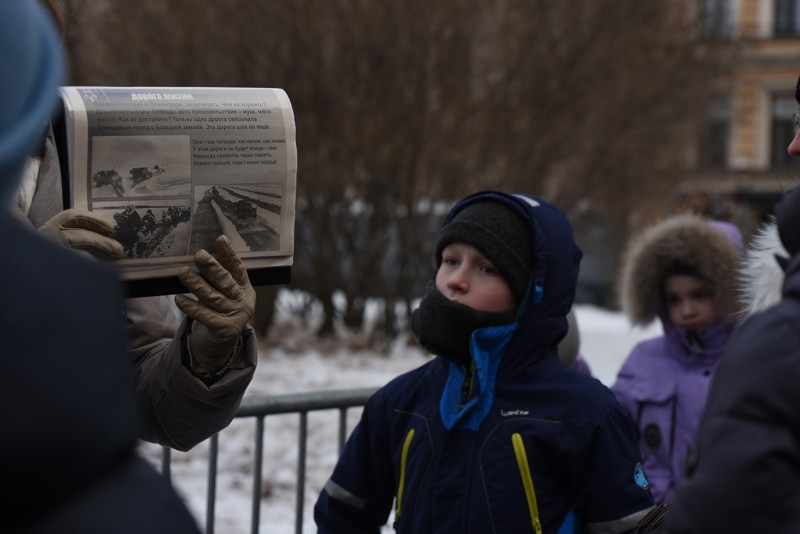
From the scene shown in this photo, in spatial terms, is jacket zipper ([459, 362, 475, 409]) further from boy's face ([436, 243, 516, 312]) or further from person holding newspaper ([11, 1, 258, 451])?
person holding newspaper ([11, 1, 258, 451])

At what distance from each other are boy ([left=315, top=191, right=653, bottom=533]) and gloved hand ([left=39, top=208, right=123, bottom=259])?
3.26ft

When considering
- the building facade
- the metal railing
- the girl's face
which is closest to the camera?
the metal railing

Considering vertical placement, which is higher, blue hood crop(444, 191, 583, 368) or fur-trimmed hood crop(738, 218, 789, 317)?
fur-trimmed hood crop(738, 218, 789, 317)

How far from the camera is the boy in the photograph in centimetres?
240

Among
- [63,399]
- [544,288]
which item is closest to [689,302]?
[544,288]

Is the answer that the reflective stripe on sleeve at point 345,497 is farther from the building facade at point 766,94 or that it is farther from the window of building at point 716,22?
the building facade at point 766,94

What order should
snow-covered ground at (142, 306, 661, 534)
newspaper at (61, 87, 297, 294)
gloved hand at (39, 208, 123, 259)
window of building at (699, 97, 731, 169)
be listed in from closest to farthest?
gloved hand at (39, 208, 123, 259), newspaper at (61, 87, 297, 294), snow-covered ground at (142, 306, 661, 534), window of building at (699, 97, 731, 169)

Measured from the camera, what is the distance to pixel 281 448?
6.62 meters

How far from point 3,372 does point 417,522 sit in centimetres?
179

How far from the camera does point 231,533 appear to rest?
504cm

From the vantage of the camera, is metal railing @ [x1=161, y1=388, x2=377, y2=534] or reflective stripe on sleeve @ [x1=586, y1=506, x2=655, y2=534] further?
metal railing @ [x1=161, y1=388, x2=377, y2=534]

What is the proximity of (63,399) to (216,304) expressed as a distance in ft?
3.92

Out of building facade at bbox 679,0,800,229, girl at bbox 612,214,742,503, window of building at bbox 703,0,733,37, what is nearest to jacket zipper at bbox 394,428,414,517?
girl at bbox 612,214,742,503

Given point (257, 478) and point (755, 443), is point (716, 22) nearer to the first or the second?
point (257, 478)
